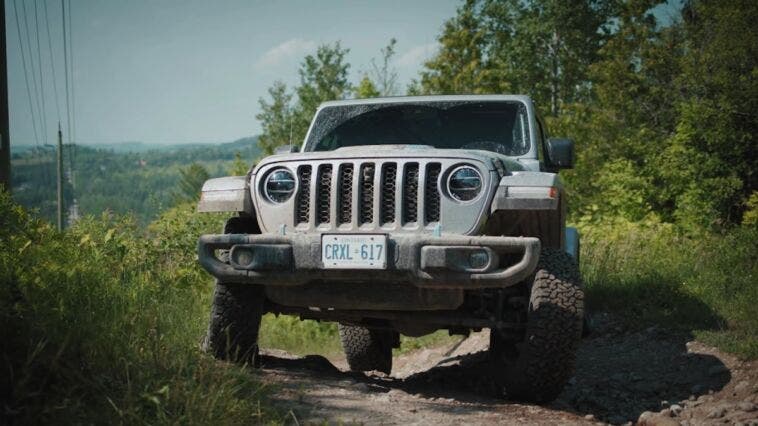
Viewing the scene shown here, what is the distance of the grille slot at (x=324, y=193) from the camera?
17.3 ft

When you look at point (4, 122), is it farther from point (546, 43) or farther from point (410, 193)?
point (546, 43)

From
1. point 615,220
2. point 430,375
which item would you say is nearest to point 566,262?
point 430,375

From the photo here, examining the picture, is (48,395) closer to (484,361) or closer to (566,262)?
(566,262)

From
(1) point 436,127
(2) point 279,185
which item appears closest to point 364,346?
(1) point 436,127

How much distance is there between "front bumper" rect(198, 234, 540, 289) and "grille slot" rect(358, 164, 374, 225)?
12.2 inches

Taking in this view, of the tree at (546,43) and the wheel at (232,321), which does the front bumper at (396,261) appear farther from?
the tree at (546,43)

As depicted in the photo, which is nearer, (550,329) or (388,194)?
(550,329)

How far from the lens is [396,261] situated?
15.9ft

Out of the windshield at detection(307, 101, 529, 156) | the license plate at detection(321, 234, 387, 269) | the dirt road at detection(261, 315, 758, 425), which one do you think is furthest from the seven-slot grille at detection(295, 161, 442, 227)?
the windshield at detection(307, 101, 529, 156)

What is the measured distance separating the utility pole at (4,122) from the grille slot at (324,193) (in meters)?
4.16

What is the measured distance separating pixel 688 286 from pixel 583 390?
3060mm

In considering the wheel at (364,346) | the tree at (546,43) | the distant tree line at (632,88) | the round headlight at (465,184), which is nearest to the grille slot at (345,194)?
the round headlight at (465,184)

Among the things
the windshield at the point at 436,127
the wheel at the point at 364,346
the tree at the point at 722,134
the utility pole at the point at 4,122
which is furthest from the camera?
the tree at the point at 722,134

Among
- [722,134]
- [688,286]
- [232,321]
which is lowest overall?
[688,286]
